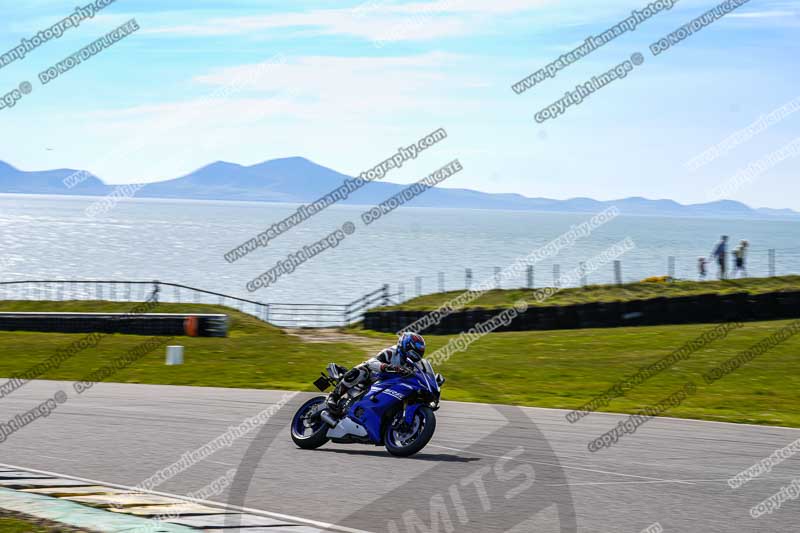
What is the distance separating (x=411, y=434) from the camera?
11008 mm

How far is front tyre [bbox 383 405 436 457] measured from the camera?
35.4 feet

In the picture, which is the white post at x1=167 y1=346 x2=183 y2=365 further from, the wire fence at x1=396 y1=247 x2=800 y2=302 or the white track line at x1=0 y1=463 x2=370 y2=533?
the wire fence at x1=396 y1=247 x2=800 y2=302

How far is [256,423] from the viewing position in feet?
46.8

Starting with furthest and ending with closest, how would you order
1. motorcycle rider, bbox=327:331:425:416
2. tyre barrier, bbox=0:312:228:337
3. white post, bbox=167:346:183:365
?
tyre barrier, bbox=0:312:228:337 → white post, bbox=167:346:183:365 → motorcycle rider, bbox=327:331:425:416

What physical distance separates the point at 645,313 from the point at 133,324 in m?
16.2

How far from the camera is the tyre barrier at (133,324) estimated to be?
30891 millimetres

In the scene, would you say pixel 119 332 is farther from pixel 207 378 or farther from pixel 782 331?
pixel 782 331

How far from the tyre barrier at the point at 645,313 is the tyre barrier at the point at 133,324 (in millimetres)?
7065

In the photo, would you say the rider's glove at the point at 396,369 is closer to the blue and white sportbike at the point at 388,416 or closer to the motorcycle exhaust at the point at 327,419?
the blue and white sportbike at the point at 388,416

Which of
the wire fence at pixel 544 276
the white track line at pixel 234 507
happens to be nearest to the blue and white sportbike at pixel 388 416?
the white track line at pixel 234 507

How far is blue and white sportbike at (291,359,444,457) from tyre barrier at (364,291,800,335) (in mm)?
20095

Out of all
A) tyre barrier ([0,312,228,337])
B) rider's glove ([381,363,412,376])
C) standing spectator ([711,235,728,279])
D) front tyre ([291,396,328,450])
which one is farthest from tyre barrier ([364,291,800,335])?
rider's glove ([381,363,412,376])

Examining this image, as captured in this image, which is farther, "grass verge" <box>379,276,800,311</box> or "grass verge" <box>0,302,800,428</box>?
"grass verge" <box>379,276,800,311</box>

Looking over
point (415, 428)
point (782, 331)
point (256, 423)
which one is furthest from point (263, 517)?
point (782, 331)
